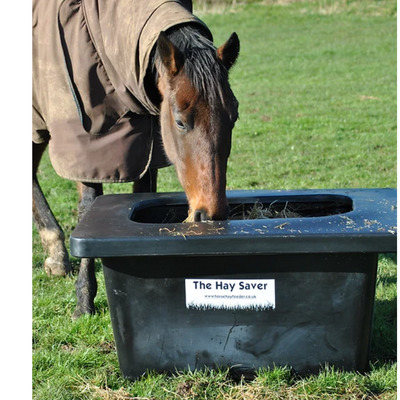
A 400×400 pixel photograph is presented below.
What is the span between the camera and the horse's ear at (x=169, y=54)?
2.81m

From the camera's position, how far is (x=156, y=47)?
3.05 meters

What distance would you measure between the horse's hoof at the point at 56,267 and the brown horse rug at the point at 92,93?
0.99 metres

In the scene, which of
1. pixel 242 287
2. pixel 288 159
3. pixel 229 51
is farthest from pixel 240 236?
pixel 288 159

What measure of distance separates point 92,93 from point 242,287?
4.79 feet

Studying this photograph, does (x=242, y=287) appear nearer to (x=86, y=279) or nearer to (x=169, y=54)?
(x=169, y=54)

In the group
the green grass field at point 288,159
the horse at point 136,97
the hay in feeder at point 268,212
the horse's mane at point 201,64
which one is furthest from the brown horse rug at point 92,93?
the green grass field at point 288,159

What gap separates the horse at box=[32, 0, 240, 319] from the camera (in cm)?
276

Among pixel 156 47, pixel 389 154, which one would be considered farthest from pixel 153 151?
pixel 389 154

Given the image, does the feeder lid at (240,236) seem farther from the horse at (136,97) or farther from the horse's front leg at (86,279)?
the horse's front leg at (86,279)

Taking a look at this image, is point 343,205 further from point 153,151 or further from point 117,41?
point 117,41

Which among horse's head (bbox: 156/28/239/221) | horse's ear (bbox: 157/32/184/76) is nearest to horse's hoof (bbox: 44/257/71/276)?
horse's head (bbox: 156/28/239/221)

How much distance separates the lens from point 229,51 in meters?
2.98

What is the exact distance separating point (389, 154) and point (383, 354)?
443cm

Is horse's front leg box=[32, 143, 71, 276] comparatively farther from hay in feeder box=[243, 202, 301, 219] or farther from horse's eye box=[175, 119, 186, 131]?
horse's eye box=[175, 119, 186, 131]
